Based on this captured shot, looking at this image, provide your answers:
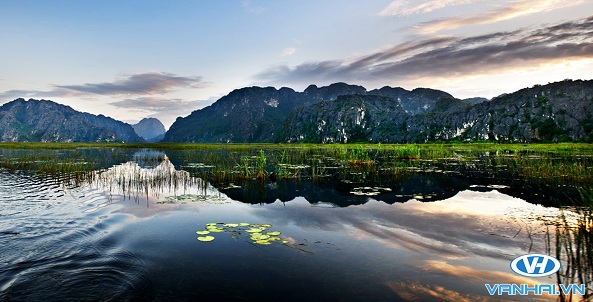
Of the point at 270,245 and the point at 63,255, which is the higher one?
the point at 63,255

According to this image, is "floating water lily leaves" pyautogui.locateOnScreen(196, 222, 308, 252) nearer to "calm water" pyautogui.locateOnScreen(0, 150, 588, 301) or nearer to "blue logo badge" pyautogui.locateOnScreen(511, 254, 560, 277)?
"calm water" pyautogui.locateOnScreen(0, 150, 588, 301)

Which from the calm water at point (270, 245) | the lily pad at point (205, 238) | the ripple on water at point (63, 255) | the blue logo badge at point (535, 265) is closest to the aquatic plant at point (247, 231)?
the lily pad at point (205, 238)

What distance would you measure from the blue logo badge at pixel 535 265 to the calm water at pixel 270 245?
0.26 meters

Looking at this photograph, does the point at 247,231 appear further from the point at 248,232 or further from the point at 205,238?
the point at 205,238

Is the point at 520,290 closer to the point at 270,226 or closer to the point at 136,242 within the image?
the point at 270,226

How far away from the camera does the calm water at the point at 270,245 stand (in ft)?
23.0

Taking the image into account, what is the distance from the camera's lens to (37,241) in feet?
34.1

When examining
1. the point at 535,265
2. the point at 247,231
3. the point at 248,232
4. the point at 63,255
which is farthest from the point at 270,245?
the point at 535,265

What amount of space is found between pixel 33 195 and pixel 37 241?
1120 cm

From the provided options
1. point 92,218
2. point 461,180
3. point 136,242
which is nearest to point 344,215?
point 136,242

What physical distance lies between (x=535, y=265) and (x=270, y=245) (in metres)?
7.84

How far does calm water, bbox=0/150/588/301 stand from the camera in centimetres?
702

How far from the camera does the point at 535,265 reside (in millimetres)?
8344

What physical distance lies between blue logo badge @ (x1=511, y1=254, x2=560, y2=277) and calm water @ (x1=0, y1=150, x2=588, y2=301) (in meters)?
0.26
